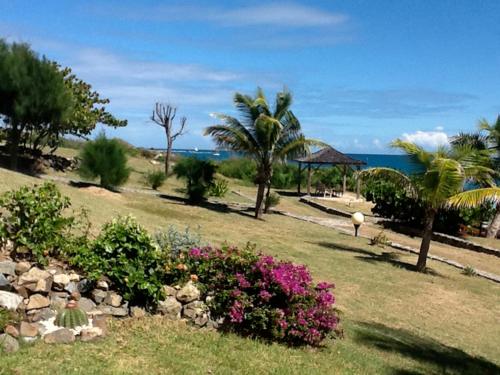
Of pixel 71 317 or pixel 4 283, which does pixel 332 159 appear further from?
pixel 4 283

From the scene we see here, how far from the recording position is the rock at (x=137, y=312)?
557 centimetres

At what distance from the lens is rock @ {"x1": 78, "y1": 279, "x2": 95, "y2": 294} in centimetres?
543

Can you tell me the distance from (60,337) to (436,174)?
10586 millimetres

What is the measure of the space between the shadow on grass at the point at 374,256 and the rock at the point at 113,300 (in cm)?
921

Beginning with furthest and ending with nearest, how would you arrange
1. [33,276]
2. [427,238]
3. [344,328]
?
[427,238] → [344,328] → [33,276]

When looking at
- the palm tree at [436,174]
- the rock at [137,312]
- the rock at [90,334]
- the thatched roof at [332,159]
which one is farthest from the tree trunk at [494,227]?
the rock at [90,334]

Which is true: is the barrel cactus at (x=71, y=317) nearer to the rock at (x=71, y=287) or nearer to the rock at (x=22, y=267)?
the rock at (x=71, y=287)

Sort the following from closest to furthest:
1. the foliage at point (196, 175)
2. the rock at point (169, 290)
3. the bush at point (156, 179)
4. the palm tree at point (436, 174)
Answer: the rock at point (169, 290) → the palm tree at point (436, 174) → the foliage at point (196, 175) → the bush at point (156, 179)

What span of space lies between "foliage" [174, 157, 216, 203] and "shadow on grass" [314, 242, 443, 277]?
24.6 feet

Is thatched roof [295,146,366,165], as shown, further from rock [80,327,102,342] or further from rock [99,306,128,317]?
rock [80,327,102,342]

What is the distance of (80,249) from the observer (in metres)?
5.65

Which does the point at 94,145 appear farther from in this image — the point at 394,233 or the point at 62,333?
the point at 62,333

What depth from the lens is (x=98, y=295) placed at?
17.9 ft

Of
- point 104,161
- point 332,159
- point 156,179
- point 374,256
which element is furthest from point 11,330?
point 332,159
